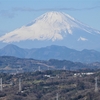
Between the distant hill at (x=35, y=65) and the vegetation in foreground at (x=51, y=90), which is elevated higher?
the distant hill at (x=35, y=65)

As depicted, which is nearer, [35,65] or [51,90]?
[51,90]

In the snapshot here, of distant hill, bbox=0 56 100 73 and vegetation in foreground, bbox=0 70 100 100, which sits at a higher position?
distant hill, bbox=0 56 100 73

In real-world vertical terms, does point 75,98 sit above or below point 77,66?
below

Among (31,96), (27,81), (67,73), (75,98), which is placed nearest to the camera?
(75,98)

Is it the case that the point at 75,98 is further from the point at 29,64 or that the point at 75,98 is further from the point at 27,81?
the point at 29,64

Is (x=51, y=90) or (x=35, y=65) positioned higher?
(x=35, y=65)

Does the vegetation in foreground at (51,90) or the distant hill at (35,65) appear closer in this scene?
the vegetation in foreground at (51,90)

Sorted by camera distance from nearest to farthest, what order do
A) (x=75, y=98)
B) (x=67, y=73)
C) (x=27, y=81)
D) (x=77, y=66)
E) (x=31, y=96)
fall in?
(x=75, y=98) → (x=31, y=96) → (x=27, y=81) → (x=67, y=73) → (x=77, y=66)

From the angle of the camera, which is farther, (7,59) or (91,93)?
(7,59)

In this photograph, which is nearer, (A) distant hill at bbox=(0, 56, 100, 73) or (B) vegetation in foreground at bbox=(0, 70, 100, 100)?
(B) vegetation in foreground at bbox=(0, 70, 100, 100)

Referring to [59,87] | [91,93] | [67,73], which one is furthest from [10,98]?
[67,73]
